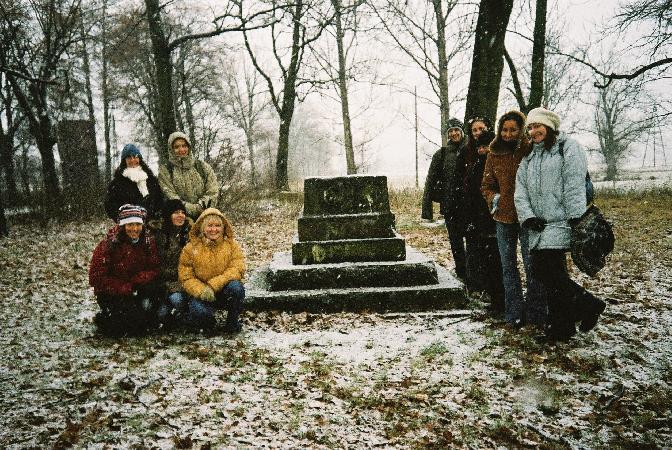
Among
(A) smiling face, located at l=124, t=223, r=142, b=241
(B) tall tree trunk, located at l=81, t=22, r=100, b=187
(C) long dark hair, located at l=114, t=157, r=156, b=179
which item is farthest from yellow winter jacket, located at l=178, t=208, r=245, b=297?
(B) tall tree trunk, located at l=81, t=22, r=100, b=187

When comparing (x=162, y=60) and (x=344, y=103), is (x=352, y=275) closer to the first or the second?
(x=162, y=60)

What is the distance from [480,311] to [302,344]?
2.21 m

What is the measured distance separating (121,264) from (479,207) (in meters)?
4.02

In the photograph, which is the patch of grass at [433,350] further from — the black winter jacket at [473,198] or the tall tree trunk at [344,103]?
the tall tree trunk at [344,103]

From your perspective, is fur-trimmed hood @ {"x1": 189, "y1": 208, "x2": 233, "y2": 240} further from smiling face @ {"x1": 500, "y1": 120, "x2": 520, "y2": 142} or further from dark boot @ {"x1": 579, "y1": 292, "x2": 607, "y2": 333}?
dark boot @ {"x1": 579, "y1": 292, "x2": 607, "y2": 333}

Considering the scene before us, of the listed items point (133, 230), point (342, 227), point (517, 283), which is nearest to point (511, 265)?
point (517, 283)

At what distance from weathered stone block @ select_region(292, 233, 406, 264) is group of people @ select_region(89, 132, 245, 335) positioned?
48.5 inches

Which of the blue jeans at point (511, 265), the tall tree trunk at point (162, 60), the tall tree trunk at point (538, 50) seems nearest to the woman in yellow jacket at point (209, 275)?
the blue jeans at point (511, 265)

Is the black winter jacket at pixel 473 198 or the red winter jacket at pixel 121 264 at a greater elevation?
the black winter jacket at pixel 473 198

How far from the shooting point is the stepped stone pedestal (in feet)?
17.8

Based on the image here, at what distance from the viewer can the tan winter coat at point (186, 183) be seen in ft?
18.2

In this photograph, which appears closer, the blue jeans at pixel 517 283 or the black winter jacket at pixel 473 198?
the blue jeans at pixel 517 283

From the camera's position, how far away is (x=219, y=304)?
4.78 m

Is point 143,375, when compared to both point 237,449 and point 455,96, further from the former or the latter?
point 455,96
